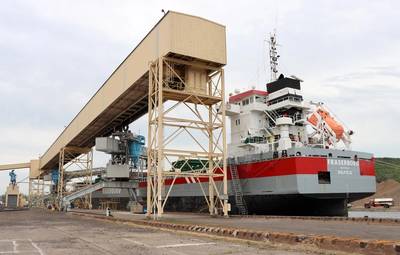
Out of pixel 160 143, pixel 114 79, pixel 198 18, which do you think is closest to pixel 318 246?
pixel 160 143

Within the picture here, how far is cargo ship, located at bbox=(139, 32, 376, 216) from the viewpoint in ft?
73.3

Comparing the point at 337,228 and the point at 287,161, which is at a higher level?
the point at 287,161

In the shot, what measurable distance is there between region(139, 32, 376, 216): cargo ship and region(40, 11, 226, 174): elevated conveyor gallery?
6759 mm

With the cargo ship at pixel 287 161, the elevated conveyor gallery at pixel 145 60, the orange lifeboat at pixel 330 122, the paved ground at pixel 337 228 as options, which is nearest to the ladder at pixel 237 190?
the cargo ship at pixel 287 161

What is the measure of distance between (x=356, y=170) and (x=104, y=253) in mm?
20754

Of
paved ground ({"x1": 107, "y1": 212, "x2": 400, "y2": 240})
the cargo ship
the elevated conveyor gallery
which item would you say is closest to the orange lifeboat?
the cargo ship

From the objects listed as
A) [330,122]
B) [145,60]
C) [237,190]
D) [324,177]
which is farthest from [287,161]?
[145,60]

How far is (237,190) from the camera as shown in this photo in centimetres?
2561

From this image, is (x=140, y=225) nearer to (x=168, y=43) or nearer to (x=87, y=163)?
(x=168, y=43)

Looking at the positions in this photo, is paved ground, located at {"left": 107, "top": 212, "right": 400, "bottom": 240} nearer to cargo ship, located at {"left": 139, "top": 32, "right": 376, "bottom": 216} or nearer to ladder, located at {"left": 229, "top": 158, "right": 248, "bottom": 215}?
cargo ship, located at {"left": 139, "top": 32, "right": 376, "bottom": 216}

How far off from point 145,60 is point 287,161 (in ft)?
34.5

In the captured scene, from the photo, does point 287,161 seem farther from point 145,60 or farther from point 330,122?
point 145,60

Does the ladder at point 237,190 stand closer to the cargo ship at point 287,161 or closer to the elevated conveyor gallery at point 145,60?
the cargo ship at point 287,161

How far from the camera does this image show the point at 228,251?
7883mm
